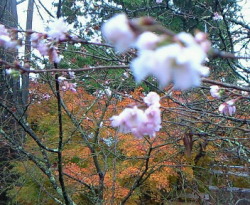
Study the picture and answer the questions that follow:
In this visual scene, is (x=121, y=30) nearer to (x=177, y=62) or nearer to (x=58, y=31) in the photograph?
(x=177, y=62)

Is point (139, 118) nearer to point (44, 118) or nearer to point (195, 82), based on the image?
point (195, 82)

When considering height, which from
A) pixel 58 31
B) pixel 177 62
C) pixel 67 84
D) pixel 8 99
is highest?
pixel 8 99

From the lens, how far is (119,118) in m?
0.83

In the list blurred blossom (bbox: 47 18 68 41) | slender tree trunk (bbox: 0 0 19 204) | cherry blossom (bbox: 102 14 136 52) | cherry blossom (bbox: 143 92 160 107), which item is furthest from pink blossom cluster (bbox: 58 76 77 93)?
cherry blossom (bbox: 102 14 136 52)

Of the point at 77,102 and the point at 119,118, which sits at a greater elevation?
the point at 77,102

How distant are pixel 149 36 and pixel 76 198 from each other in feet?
11.9

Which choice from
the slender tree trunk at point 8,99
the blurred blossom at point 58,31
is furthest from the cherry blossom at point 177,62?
the slender tree trunk at point 8,99

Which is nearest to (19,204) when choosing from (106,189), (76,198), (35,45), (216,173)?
(76,198)

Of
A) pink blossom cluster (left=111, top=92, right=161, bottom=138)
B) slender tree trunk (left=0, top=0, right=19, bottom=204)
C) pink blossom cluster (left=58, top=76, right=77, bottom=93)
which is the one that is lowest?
pink blossom cluster (left=111, top=92, right=161, bottom=138)

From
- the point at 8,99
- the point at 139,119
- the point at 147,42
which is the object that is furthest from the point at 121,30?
the point at 8,99

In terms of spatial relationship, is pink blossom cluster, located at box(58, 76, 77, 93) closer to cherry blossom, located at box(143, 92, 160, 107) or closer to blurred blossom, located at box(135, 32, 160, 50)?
cherry blossom, located at box(143, 92, 160, 107)

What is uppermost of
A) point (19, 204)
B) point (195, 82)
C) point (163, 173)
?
point (163, 173)

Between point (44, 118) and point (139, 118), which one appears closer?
point (139, 118)

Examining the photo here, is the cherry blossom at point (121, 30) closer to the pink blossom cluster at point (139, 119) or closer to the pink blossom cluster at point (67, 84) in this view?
the pink blossom cluster at point (139, 119)
